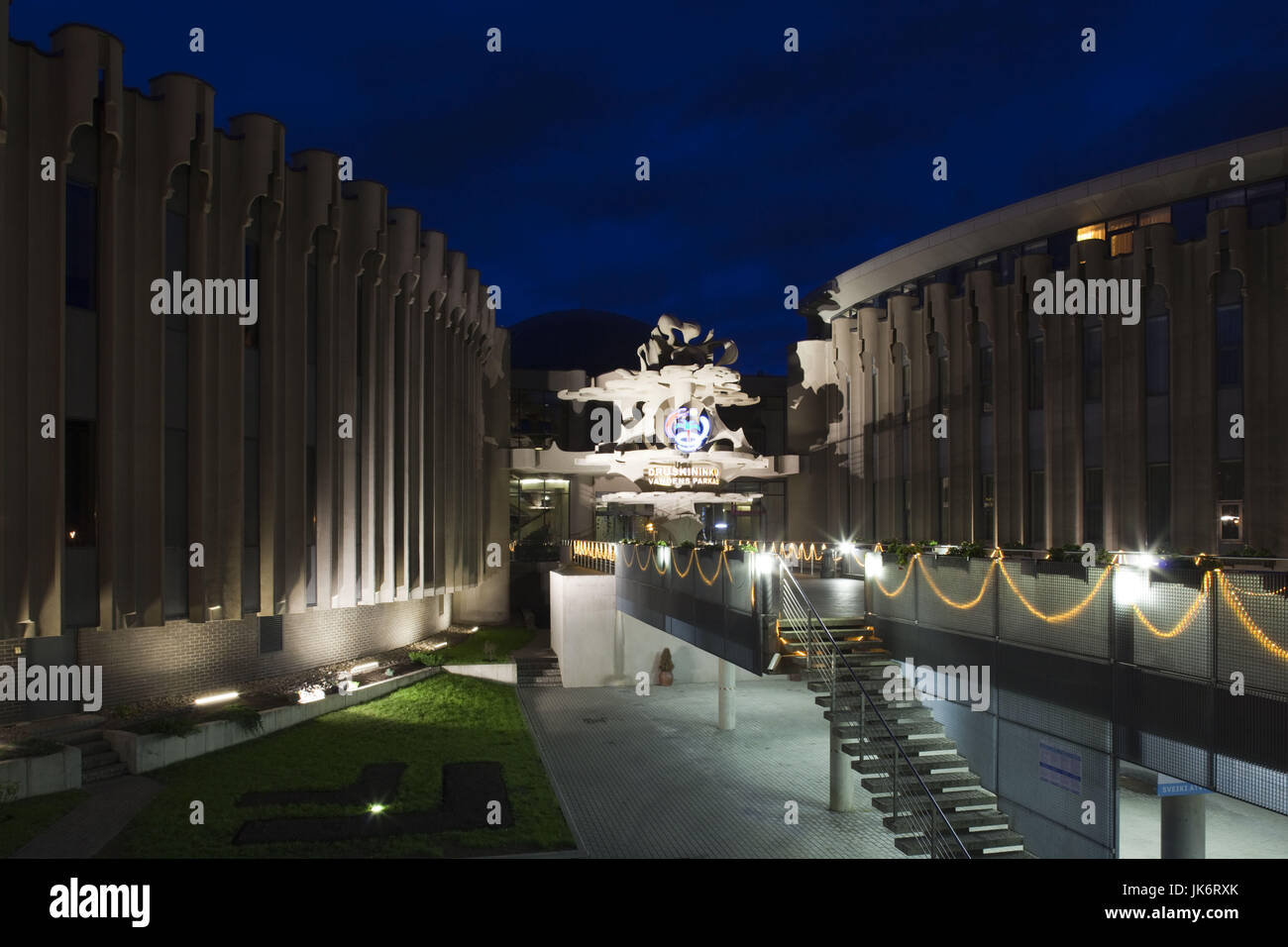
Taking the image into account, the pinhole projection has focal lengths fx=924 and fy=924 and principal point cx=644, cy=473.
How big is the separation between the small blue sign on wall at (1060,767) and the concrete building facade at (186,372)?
56.5 feet

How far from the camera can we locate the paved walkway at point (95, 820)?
1470 centimetres

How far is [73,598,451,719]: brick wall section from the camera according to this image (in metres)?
21.7

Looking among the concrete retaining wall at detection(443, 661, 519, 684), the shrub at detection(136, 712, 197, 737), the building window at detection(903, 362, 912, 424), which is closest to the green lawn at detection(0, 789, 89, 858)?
the shrub at detection(136, 712, 197, 737)

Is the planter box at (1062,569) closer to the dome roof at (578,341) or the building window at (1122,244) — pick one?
the building window at (1122,244)

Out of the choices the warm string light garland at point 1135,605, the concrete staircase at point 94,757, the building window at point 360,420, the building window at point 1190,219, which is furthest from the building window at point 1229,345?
the concrete staircase at point 94,757

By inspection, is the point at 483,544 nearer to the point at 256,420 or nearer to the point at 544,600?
the point at 544,600

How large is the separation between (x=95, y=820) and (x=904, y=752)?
13.9 meters

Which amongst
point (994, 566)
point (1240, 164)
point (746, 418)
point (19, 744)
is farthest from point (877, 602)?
point (746, 418)

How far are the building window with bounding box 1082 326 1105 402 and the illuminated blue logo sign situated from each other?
12.6m

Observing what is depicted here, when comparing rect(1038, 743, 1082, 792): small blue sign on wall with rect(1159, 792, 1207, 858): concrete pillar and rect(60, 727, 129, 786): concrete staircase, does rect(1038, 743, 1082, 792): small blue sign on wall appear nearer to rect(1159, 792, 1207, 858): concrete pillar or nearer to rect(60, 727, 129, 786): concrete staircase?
rect(1159, 792, 1207, 858): concrete pillar

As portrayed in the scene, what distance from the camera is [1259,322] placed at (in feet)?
80.5

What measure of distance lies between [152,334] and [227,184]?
447cm

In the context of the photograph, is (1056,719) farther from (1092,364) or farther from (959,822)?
(1092,364)

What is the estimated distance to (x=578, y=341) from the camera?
189 feet
